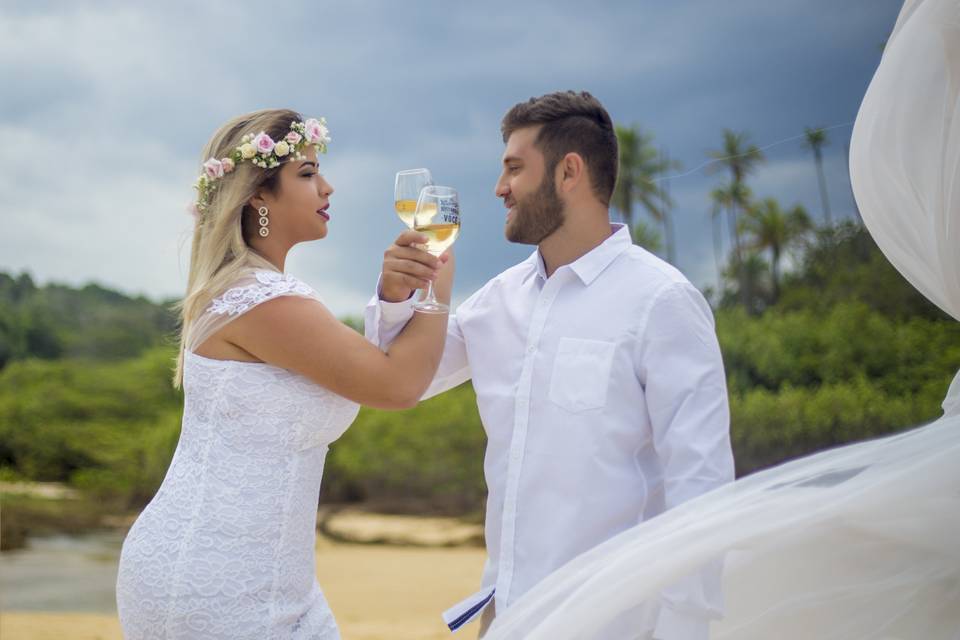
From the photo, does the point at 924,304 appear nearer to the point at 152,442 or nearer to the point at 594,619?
A: the point at 152,442

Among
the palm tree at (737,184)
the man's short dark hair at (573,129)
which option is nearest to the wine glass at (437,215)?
the man's short dark hair at (573,129)

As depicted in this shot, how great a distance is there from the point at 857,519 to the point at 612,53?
3769 cm

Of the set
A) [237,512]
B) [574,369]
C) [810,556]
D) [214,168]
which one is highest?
[214,168]

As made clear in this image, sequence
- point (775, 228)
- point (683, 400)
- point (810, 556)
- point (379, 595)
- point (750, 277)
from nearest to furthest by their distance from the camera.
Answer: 1. point (810, 556)
2. point (683, 400)
3. point (379, 595)
4. point (750, 277)
5. point (775, 228)

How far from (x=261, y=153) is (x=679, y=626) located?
1542 millimetres

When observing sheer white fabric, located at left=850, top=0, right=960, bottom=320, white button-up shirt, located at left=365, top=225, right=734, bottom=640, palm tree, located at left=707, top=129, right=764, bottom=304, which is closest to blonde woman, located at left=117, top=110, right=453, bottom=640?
white button-up shirt, located at left=365, top=225, right=734, bottom=640

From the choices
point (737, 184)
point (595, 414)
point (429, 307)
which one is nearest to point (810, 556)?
point (595, 414)

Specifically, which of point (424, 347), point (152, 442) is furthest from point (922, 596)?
point (152, 442)

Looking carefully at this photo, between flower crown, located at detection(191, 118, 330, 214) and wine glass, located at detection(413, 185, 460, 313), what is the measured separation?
1.33 ft

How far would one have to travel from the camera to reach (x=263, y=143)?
8.17ft

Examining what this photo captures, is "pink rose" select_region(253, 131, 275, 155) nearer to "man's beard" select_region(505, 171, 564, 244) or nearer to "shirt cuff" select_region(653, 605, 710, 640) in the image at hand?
"man's beard" select_region(505, 171, 564, 244)

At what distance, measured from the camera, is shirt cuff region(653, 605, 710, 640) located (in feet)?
6.57

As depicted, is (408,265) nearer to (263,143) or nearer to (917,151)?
A: (263,143)

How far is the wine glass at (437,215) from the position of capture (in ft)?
7.77
